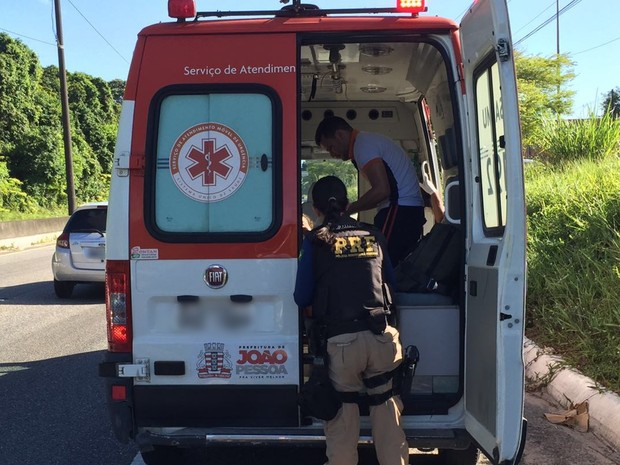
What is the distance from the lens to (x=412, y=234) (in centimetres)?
429

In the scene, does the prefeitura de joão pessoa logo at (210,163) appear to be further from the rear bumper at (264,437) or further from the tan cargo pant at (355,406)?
the rear bumper at (264,437)

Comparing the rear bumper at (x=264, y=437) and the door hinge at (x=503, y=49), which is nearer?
the door hinge at (x=503, y=49)

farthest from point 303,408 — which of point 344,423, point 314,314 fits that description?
point 314,314

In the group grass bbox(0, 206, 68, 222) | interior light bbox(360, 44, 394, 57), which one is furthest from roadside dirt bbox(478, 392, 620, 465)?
grass bbox(0, 206, 68, 222)

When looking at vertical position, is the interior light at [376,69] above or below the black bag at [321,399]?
above

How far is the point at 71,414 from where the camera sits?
16.4 ft

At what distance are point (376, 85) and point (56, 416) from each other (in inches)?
153

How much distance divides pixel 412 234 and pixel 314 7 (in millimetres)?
1713

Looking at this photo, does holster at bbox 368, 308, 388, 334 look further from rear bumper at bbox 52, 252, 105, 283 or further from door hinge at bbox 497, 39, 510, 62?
rear bumper at bbox 52, 252, 105, 283

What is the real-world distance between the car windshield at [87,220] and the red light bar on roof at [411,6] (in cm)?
801

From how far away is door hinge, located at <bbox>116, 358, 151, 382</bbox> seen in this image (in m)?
3.15

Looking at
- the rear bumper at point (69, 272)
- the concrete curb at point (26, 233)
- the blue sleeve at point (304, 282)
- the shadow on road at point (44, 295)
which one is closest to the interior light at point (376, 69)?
the blue sleeve at point (304, 282)

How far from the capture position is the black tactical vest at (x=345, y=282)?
308 cm

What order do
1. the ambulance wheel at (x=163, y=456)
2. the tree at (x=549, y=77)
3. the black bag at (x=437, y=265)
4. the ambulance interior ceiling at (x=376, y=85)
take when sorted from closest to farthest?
the black bag at (x=437, y=265) < the ambulance wheel at (x=163, y=456) < the ambulance interior ceiling at (x=376, y=85) < the tree at (x=549, y=77)
